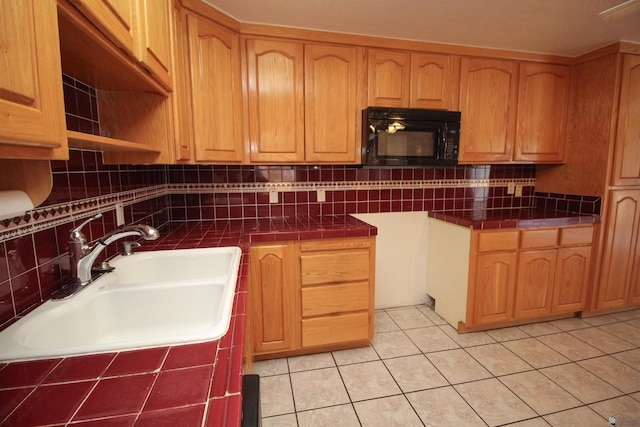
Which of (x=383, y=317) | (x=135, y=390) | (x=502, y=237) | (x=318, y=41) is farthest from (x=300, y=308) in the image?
(x=318, y=41)

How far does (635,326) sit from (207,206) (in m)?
3.58

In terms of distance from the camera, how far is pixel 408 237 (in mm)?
2656

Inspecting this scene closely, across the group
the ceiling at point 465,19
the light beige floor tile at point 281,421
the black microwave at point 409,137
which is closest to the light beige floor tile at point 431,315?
the black microwave at point 409,137

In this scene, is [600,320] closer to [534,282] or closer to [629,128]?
[534,282]

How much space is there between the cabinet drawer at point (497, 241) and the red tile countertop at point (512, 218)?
5 centimetres

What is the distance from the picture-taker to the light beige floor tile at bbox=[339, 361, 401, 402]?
170 cm

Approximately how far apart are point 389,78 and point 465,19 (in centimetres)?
55

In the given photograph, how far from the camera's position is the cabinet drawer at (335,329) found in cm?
199

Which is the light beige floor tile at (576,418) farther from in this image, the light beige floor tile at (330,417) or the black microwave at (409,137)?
the black microwave at (409,137)

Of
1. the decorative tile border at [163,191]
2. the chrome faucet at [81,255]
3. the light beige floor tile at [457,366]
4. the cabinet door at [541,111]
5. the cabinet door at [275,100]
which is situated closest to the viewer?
the decorative tile border at [163,191]

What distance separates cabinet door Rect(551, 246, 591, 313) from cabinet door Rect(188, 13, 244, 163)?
105 inches

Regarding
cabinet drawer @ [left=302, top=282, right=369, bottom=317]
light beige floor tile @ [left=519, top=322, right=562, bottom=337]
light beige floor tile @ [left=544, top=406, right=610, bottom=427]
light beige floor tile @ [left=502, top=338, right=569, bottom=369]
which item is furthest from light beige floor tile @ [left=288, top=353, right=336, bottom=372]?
light beige floor tile @ [left=519, top=322, right=562, bottom=337]

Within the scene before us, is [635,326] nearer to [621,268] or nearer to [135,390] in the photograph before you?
[621,268]

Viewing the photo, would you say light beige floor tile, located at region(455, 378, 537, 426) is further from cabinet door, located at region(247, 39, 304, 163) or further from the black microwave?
cabinet door, located at region(247, 39, 304, 163)
